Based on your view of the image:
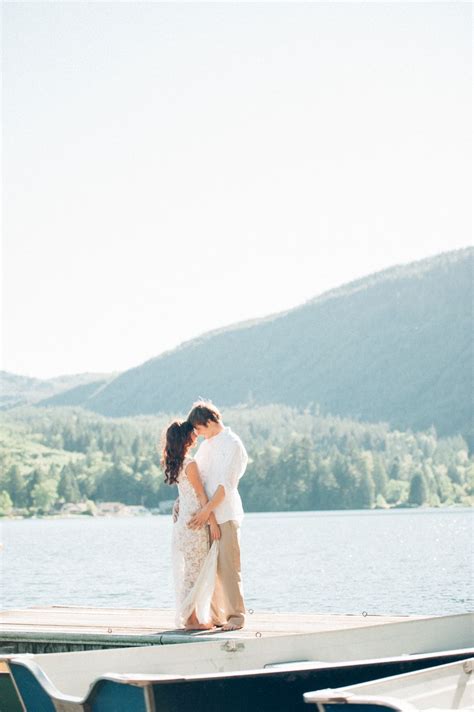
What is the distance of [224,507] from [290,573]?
38074 millimetres

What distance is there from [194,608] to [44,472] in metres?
166

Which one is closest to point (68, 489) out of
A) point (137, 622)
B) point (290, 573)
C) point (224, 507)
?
point (290, 573)

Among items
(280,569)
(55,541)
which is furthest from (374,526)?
(280,569)

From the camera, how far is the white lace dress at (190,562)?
464 inches

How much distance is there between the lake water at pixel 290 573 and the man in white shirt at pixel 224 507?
19.7 meters

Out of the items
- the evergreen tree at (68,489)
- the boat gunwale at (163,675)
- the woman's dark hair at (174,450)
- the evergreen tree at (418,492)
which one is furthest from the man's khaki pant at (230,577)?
the evergreen tree at (418,492)

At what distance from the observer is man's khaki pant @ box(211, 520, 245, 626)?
1184cm

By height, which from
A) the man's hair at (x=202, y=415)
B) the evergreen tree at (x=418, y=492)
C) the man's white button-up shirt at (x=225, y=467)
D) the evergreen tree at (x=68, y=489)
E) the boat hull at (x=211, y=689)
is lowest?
the evergreen tree at (x=418, y=492)

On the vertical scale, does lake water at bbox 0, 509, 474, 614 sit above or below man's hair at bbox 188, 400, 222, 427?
below

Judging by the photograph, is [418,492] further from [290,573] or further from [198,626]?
[198,626]

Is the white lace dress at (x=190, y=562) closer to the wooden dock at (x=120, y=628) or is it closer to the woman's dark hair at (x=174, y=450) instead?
the woman's dark hair at (x=174, y=450)

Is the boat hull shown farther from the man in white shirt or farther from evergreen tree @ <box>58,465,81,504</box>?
evergreen tree @ <box>58,465,81,504</box>

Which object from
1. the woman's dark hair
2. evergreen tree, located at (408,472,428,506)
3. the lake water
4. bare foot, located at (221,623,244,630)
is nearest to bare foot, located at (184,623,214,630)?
bare foot, located at (221,623,244,630)

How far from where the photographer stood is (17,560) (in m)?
63.9
